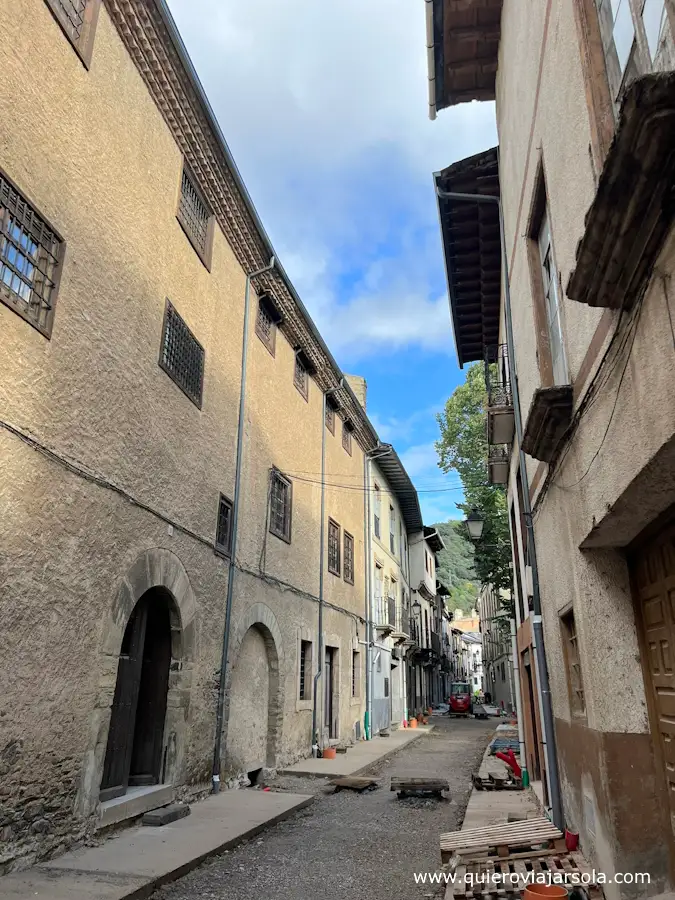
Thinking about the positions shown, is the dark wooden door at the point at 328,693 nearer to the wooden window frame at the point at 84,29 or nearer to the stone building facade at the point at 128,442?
the stone building facade at the point at 128,442

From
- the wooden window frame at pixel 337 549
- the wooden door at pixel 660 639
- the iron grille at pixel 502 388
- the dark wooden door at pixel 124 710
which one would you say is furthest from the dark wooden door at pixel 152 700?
the wooden window frame at pixel 337 549

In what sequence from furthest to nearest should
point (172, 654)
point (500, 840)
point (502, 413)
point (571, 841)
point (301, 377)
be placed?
1. point (301, 377)
2. point (502, 413)
3. point (172, 654)
4. point (500, 840)
5. point (571, 841)

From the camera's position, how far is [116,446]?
6.71 metres

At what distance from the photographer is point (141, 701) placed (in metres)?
7.93

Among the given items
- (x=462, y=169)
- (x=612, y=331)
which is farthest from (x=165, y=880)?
(x=462, y=169)

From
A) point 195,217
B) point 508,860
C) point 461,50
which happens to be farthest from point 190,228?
point 508,860

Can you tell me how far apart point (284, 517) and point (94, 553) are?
21.0ft

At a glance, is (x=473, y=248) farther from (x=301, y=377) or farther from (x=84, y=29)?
(x=84, y=29)

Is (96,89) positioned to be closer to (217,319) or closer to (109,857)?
(217,319)

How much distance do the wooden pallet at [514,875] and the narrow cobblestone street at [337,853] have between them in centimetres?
109

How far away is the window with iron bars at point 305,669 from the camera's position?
13.0 meters

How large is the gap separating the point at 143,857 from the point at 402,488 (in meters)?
19.1

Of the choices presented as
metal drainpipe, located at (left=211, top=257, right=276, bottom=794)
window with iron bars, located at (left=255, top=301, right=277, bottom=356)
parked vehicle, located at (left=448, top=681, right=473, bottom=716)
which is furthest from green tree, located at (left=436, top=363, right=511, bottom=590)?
parked vehicle, located at (left=448, top=681, right=473, bottom=716)

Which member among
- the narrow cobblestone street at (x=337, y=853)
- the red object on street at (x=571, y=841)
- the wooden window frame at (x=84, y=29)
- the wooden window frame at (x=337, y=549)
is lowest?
the narrow cobblestone street at (x=337, y=853)
